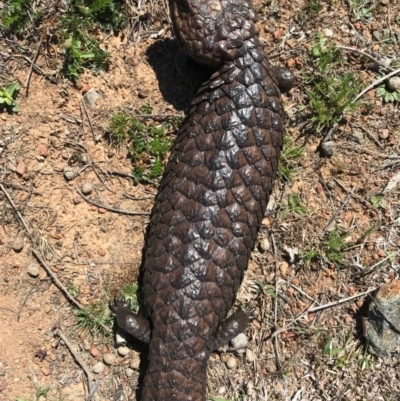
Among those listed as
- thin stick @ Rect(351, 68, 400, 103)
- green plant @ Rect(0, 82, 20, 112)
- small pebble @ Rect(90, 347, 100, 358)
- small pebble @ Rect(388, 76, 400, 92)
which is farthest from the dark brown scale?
green plant @ Rect(0, 82, 20, 112)

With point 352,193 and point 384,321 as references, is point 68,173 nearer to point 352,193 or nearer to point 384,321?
point 352,193

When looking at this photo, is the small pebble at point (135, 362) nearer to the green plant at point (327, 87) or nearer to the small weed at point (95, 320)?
the small weed at point (95, 320)

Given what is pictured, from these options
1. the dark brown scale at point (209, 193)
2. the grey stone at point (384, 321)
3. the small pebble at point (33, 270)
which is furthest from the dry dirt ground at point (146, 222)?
the dark brown scale at point (209, 193)

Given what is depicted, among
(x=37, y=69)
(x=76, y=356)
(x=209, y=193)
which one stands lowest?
(x=76, y=356)

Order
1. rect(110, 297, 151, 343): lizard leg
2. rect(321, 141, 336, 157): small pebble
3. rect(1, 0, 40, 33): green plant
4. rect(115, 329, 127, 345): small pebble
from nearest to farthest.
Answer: rect(110, 297, 151, 343): lizard leg → rect(1, 0, 40, 33): green plant → rect(115, 329, 127, 345): small pebble → rect(321, 141, 336, 157): small pebble

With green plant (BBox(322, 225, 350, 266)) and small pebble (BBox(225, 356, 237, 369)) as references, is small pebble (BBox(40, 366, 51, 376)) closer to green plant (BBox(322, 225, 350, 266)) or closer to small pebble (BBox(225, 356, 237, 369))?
small pebble (BBox(225, 356, 237, 369))

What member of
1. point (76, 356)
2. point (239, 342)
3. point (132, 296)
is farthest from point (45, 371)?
point (239, 342)

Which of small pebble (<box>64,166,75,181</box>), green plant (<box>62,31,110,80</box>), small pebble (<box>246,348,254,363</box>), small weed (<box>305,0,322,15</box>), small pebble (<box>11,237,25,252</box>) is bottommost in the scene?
small pebble (<box>246,348,254,363</box>)
